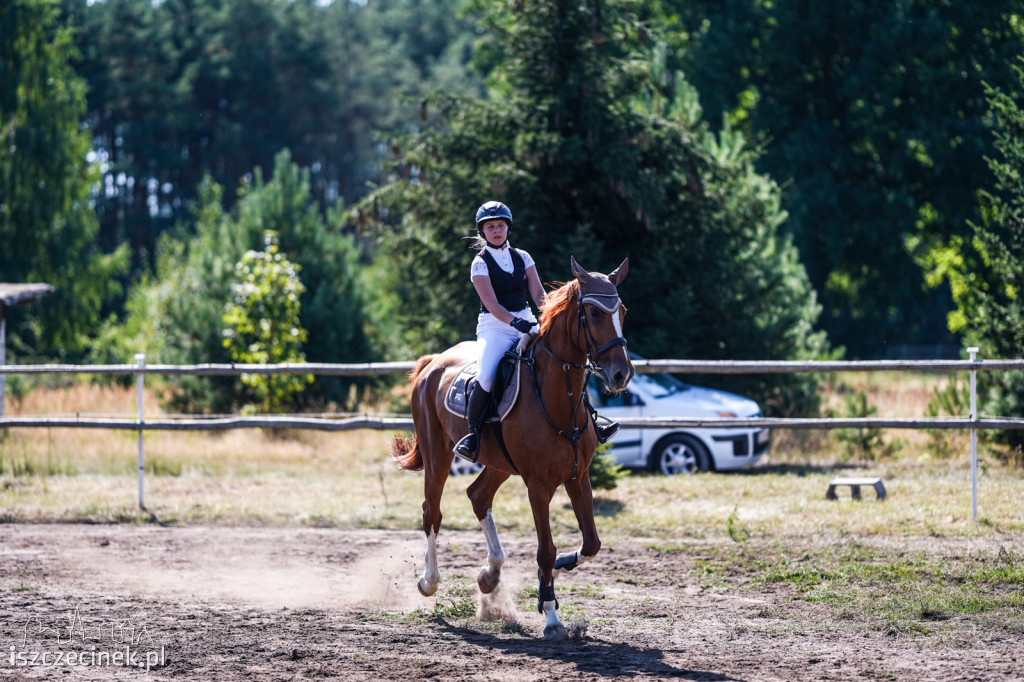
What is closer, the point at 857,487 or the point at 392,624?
the point at 392,624

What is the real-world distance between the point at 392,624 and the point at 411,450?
1961mm

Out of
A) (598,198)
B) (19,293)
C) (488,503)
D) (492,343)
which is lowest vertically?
(488,503)

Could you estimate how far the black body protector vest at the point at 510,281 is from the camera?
23.8 ft

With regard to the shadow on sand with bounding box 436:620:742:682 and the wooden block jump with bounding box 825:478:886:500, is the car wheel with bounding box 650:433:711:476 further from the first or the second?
the shadow on sand with bounding box 436:620:742:682

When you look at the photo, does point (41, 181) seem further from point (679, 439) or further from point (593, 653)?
point (593, 653)

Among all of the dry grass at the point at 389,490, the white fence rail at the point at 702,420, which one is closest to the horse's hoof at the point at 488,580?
the dry grass at the point at 389,490

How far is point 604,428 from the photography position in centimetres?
717

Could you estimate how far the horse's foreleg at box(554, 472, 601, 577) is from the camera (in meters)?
6.65

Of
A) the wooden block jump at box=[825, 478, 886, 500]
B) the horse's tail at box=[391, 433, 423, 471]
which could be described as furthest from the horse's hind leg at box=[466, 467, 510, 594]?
the wooden block jump at box=[825, 478, 886, 500]

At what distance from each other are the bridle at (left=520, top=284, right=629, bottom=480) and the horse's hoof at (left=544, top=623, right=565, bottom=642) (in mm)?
958

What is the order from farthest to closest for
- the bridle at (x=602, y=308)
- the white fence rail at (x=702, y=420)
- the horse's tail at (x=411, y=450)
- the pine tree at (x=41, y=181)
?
the pine tree at (x=41, y=181) → the white fence rail at (x=702, y=420) → the horse's tail at (x=411, y=450) → the bridle at (x=602, y=308)

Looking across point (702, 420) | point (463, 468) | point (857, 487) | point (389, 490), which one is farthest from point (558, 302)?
point (463, 468)

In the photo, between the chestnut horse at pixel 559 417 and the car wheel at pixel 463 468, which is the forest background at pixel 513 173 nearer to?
the car wheel at pixel 463 468

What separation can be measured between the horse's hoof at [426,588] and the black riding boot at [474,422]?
1019mm
